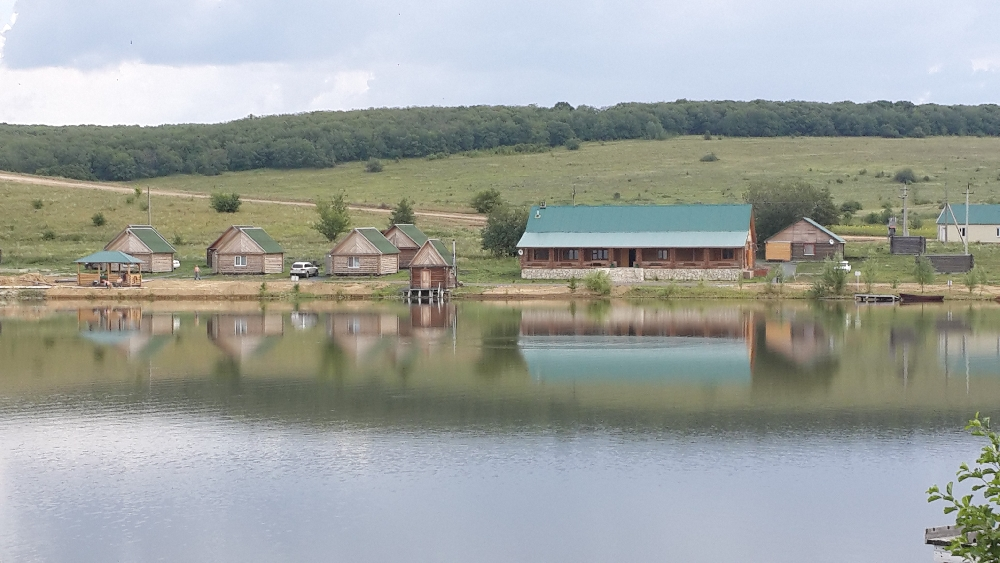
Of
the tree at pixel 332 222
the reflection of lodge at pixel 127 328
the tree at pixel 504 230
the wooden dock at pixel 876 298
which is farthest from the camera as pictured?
the tree at pixel 332 222

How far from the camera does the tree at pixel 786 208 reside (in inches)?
2889

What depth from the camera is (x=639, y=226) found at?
67.0m

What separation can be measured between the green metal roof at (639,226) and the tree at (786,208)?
7.22 m

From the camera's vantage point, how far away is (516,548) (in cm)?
1916

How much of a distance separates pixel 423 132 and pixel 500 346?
368ft

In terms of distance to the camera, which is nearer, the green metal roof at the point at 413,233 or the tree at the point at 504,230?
the green metal roof at the point at 413,233

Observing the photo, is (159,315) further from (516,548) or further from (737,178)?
(737,178)

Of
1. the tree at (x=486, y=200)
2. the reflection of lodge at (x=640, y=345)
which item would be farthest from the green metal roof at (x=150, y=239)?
the reflection of lodge at (x=640, y=345)

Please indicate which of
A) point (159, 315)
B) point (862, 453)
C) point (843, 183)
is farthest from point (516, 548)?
point (843, 183)

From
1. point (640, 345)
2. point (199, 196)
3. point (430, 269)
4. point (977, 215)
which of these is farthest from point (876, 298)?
point (199, 196)

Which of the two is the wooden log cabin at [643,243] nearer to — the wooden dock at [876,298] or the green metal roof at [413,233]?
the green metal roof at [413,233]

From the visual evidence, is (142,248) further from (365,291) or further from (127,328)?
(127,328)

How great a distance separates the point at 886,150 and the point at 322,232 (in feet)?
264

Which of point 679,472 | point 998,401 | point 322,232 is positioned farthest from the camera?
point 322,232
